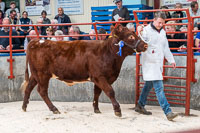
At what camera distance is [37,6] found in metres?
12.9

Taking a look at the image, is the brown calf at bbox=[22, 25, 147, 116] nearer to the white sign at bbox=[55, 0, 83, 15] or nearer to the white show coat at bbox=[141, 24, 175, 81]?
the white show coat at bbox=[141, 24, 175, 81]

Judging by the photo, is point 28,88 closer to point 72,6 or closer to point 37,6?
point 72,6

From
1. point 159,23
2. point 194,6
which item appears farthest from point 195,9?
point 159,23

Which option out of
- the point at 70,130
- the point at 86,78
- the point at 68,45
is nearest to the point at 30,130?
the point at 70,130

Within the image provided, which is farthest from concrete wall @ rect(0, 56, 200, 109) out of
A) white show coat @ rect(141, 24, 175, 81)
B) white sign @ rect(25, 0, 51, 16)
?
white sign @ rect(25, 0, 51, 16)

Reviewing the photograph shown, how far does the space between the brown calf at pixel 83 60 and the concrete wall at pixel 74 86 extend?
0.99 m

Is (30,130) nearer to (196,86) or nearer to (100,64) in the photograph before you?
(100,64)

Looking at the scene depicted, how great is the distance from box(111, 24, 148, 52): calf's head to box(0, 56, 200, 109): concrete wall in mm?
1330

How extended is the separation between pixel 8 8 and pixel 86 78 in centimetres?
901

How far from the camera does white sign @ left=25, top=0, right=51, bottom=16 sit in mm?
12750

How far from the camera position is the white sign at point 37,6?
41.8 feet

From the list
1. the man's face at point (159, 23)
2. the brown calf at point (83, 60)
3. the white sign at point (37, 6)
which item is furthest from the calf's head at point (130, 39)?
the white sign at point (37, 6)

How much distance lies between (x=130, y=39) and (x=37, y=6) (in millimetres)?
8076

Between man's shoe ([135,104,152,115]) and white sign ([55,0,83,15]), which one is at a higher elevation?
white sign ([55,0,83,15])
